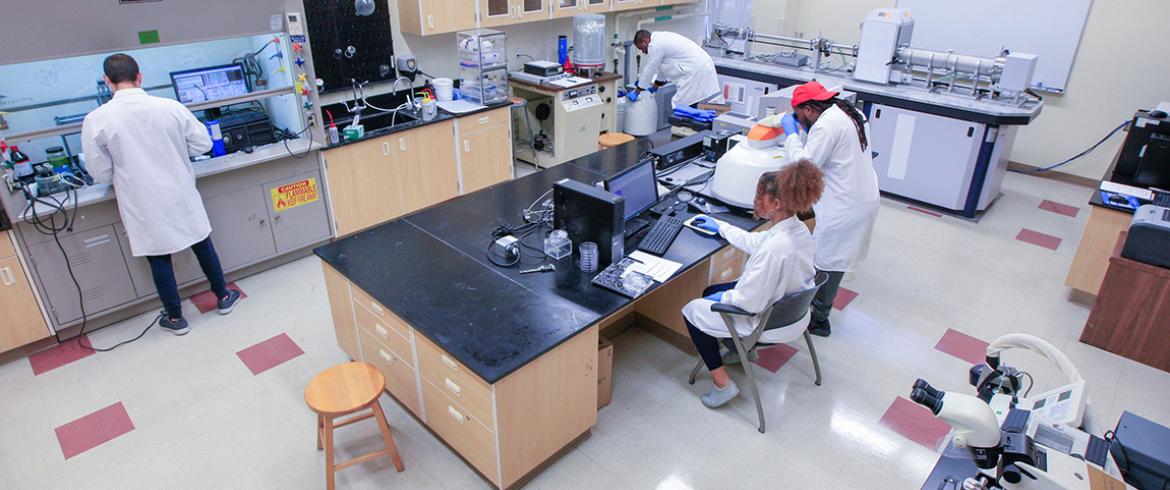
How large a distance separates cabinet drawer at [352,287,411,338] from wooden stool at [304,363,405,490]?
19cm

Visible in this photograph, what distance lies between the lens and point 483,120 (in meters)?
5.00

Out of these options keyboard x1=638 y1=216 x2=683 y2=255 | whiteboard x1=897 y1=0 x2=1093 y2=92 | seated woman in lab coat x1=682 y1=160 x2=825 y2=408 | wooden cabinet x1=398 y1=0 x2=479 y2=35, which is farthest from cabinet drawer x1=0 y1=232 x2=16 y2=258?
whiteboard x1=897 y1=0 x2=1093 y2=92

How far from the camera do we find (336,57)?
457cm

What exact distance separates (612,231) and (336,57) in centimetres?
299

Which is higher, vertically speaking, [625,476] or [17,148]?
[17,148]

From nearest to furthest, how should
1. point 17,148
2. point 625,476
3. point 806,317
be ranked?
point 625,476
point 806,317
point 17,148

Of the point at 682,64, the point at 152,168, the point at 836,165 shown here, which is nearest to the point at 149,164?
the point at 152,168

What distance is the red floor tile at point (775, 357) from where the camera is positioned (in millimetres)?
3295

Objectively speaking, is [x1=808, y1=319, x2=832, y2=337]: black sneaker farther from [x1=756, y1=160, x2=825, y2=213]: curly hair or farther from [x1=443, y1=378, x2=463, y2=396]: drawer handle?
[x1=443, y1=378, x2=463, y2=396]: drawer handle

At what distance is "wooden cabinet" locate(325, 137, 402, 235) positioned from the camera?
427 centimetres

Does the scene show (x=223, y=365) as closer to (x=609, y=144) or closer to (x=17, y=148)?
(x=17, y=148)

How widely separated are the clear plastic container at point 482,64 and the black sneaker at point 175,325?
2593 millimetres

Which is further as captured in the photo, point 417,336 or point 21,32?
point 21,32

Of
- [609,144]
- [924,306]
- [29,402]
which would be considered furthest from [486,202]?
[924,306]
